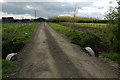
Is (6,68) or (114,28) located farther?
(114,28)

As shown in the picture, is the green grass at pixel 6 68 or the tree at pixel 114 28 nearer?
the green grass at pixel 6 68

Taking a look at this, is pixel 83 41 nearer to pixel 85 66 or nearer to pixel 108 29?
pixel 108 29

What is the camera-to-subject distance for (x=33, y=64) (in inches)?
427

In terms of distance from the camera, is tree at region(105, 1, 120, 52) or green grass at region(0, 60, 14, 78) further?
tree at region(105, 1, 120, 52)

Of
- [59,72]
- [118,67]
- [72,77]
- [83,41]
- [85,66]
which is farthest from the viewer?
[83,41]

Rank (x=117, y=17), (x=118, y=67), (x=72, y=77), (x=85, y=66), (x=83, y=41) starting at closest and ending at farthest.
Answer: (x=72, y=77)
(x=85, y=66)
(x=118, y=67)
(x=117, y=17)
(x=83, y=41)

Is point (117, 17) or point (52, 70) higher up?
point (117, 17)

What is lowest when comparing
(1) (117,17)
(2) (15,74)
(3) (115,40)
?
(2) (15,74)

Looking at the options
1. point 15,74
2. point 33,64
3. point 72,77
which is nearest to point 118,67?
point 72,77

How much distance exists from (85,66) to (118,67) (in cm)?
208

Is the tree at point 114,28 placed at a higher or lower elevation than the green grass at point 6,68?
higher

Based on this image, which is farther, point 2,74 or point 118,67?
point 118,67

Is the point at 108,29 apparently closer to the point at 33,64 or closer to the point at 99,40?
the point at 99,40

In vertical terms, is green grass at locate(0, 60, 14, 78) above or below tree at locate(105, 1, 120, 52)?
below
